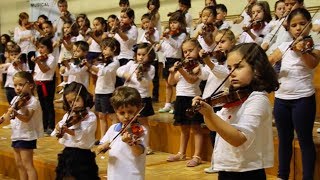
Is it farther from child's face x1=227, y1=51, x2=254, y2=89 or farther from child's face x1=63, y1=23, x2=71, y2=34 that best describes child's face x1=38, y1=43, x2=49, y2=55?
child's face x1=227, y1=51, x2=254, y2=89

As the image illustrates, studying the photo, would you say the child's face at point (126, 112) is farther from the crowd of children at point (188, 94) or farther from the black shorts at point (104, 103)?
the black shorts at point (104, 103)

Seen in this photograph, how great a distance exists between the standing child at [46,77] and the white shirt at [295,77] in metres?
2.60

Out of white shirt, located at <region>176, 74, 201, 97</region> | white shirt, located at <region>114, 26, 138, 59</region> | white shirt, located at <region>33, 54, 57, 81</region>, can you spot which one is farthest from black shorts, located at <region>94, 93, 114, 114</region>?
white shirt, located at <region>114, 26, 138, 59</region>

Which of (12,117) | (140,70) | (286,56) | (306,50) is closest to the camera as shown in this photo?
(306,50)

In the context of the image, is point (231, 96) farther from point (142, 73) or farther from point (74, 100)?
point (142, 73)

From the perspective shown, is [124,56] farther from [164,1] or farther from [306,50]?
[306,50]

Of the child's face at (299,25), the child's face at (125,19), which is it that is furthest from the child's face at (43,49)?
the child's face at (299,25)

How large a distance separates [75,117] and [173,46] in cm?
212

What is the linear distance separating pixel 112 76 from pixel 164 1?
311 cm

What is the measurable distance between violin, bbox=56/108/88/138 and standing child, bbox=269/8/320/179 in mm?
1135

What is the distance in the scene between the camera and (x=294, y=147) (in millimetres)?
3480

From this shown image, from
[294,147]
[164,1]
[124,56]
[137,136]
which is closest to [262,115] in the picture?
[137,136]

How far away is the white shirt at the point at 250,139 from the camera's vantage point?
1.88m

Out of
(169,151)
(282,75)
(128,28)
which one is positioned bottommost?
(169,151)
